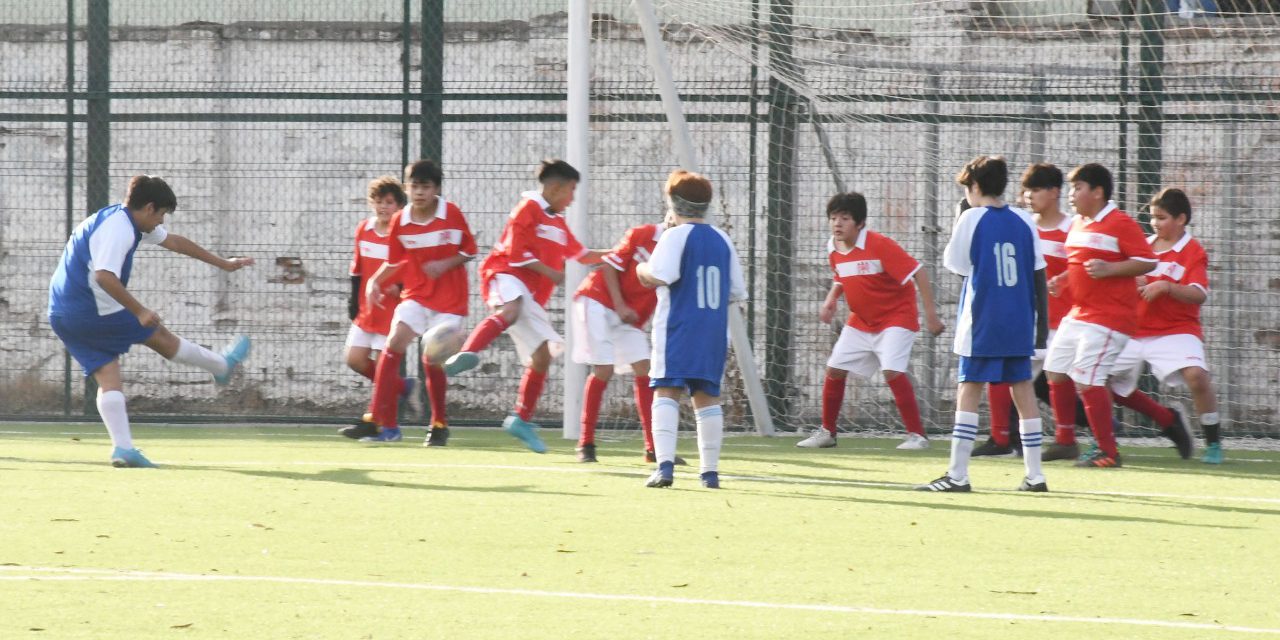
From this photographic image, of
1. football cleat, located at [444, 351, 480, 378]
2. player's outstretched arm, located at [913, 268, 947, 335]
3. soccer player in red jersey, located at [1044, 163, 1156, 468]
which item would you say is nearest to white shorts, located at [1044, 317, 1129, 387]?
soccer player in red jersey, located at [1044, 163, 1156, 468]

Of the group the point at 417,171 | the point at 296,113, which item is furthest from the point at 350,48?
the point at 417,171

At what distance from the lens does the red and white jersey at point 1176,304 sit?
9508 millimetres

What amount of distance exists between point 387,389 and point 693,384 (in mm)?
3351

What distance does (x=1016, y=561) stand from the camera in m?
5.50

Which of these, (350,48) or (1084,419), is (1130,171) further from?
(350,48)

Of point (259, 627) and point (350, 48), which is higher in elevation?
point (350, 48)

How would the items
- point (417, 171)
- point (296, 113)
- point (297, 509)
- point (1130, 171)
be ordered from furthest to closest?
point (296, 113)
point (1130, 171)
point (417, 171)
point (297, 509)

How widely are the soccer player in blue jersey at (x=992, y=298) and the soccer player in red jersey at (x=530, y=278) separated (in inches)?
90.5

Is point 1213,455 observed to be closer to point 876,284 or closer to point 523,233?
point 876,284

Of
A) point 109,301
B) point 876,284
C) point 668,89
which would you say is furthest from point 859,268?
point 109,301

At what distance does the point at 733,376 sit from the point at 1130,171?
3085 millimetres

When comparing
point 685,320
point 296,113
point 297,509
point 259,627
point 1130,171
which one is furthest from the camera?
point 296,113

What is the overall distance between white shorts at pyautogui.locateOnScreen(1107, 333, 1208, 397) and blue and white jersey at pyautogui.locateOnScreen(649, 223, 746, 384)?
309 cm

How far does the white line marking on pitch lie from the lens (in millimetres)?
4383
